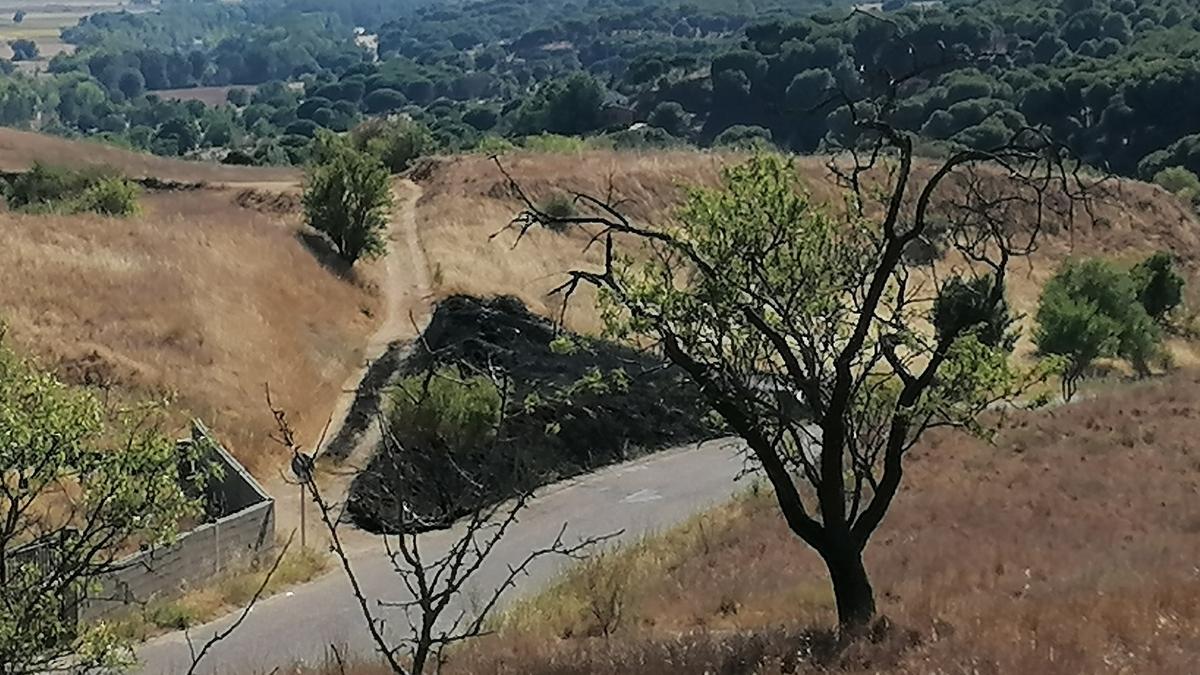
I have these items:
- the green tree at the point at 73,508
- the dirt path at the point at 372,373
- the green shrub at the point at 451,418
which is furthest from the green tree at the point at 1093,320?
the green tree at the point at 73,508

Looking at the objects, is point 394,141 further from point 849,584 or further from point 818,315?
point 849,584

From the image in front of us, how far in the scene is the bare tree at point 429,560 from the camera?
7.41m

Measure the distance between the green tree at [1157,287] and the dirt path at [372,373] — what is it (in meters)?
24.4

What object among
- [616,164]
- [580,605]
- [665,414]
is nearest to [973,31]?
[616,164]

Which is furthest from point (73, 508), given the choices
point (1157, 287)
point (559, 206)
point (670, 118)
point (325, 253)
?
point (670, 118)

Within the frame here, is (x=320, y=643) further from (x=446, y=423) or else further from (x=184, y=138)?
(x=184, y=138)

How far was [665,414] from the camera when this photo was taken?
101 feet

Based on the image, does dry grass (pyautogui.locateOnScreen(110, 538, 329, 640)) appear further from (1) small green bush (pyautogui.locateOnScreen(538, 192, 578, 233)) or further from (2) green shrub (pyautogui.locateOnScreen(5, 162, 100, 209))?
(2) green shrub (pyautogui.locateOnScreen(5, 162, 100, 209))

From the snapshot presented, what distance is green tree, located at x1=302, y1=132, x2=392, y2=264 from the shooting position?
36.1 meters

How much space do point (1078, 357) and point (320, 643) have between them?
28.3 m

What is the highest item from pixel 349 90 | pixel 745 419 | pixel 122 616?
pixel 745 419

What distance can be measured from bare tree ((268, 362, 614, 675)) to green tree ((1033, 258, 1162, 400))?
20446 mm

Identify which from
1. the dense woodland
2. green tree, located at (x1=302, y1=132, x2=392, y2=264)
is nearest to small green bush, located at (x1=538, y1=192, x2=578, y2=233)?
green tree, located at (x1=302, y1=132, x2=392, y2=264)

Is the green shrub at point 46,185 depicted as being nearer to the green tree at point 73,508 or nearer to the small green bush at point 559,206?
the small green bush at point 559,206
